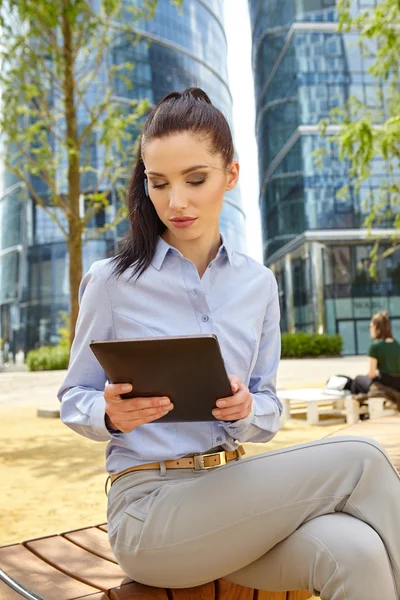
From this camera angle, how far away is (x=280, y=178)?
129 feet

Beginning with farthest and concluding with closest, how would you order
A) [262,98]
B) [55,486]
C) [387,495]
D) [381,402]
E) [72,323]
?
[262,98] → [72,323] → [381,402] → [55,486] → [387,495]

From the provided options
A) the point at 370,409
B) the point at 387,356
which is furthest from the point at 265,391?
the point at 370,409

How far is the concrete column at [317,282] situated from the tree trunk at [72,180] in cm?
2748

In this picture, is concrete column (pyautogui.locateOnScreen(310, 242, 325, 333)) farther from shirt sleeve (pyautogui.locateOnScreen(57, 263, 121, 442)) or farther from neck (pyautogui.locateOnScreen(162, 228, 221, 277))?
shirt sleeve (pyautogui.locateOnScreen(57, 263, 121, 442))

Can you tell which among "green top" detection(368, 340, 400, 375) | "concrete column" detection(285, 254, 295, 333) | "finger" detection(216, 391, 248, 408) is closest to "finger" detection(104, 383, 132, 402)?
"finger" detection(216, 391, 248, 408)

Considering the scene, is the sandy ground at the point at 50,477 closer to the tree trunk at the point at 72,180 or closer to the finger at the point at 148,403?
the tree trunk at the point at 72,180

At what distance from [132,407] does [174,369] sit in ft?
0.50

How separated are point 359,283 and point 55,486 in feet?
108

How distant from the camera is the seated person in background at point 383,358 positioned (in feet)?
27.4

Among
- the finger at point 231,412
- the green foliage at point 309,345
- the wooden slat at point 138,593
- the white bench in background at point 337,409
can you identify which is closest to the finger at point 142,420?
the finger at point 231,412

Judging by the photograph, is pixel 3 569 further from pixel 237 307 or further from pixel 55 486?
pixel 55 486

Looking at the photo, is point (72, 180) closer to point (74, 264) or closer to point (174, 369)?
point (74, 264)

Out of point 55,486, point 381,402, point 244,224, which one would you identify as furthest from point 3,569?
point 244,224

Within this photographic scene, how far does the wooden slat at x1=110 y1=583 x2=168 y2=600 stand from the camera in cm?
164
